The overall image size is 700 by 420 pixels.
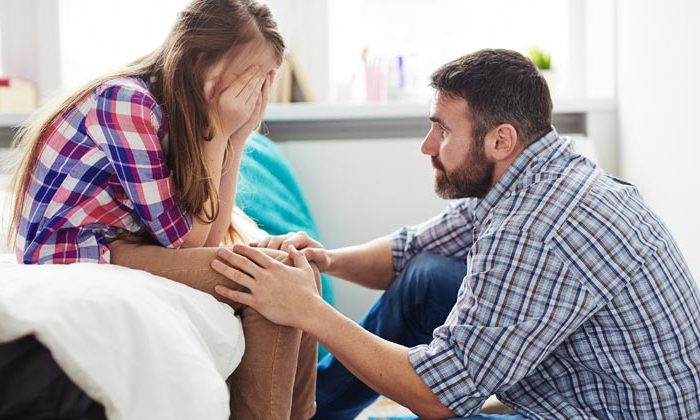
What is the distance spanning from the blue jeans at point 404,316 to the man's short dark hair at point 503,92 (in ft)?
1.14

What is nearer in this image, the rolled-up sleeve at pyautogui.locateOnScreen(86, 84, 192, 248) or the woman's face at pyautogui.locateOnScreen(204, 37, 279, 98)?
the rolled-up sleeve at pyautogui.locateOnScreen(86, 84, 192, 248)

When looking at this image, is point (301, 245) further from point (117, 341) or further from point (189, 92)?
point (117, 341)

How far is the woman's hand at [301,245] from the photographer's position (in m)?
1.47

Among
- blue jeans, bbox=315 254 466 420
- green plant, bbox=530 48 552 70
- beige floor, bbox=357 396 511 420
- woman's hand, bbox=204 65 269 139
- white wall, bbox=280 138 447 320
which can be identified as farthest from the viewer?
green plant, bbox=530 48 552 70

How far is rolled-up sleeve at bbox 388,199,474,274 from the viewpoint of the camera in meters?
1.68

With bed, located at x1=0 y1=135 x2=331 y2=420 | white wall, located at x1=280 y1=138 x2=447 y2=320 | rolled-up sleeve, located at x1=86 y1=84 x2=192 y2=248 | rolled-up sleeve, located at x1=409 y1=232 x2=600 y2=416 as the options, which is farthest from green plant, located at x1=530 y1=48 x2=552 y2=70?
bed, located at x1=0 y1=135 x2=331 y2=420

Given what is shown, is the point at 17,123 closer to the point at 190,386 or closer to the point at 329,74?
the point at 329,74

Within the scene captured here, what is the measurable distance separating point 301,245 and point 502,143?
44 centimetres

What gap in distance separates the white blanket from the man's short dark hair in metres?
0.66

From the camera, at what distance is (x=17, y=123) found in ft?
7.68

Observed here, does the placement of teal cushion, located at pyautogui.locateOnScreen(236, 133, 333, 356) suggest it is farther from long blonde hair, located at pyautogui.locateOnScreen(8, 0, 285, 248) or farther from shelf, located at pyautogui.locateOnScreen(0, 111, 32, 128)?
shelf, located at pyautogui.locateOnScreen(0, 111, 32, 128)

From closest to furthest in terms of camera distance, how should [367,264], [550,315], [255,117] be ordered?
[550,315] < [255,117] < [367,264]

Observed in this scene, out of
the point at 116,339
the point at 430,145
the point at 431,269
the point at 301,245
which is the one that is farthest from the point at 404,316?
the point at 116,339

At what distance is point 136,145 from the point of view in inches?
49.3
